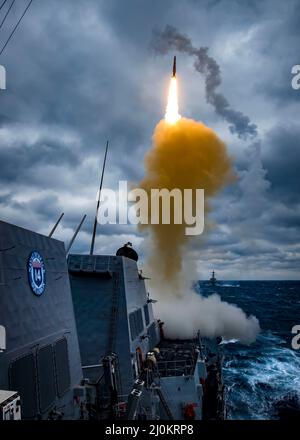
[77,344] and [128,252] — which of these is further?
[128,252]

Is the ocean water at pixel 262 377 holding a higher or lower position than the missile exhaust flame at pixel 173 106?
lower

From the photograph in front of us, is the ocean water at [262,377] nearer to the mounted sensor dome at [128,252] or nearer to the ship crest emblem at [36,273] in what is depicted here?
the mounted sensor dome at [128,252]

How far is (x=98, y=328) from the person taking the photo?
20.5m

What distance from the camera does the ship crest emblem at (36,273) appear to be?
10.9 meters

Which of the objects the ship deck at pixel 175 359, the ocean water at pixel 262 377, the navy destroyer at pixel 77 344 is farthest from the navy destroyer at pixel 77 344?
the ocean water at pixel 262 377

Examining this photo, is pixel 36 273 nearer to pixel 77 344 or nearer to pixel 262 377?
pixel 77 344

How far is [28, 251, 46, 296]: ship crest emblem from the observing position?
10.9m

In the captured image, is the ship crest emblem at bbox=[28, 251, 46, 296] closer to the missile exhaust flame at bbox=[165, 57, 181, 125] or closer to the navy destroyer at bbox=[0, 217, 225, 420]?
the navy destroyer at bbox=[0, 217, 225, 420]

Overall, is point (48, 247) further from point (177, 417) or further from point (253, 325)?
point (253, 325)

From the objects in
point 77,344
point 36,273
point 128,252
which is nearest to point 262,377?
point 128,252

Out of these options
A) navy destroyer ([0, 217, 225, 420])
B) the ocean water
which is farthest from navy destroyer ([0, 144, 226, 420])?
the ocean water

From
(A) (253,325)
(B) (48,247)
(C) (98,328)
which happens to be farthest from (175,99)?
(A) (253,325)

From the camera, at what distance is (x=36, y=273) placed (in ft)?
37.1

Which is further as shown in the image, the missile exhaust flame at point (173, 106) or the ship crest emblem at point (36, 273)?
the missile exhaust flame at point (173, 106)
